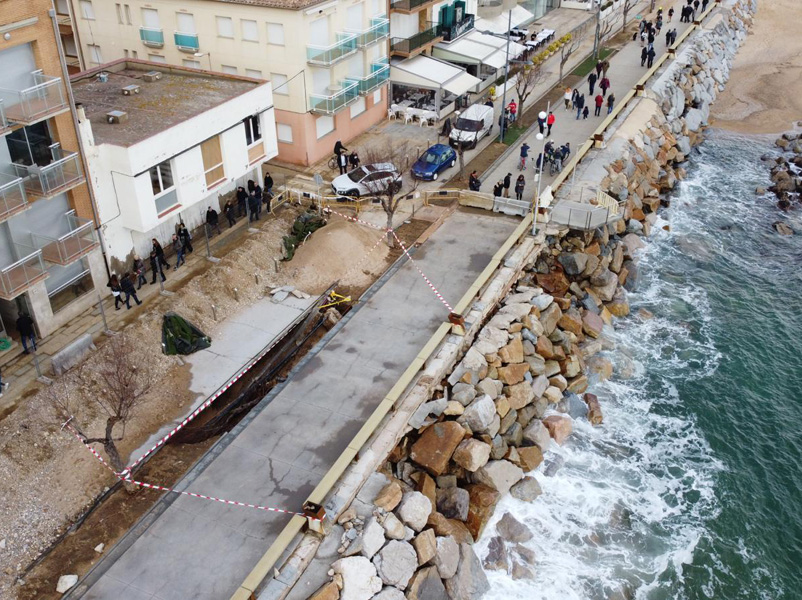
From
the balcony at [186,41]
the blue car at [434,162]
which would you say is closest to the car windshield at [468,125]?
the blue car at [434,162]

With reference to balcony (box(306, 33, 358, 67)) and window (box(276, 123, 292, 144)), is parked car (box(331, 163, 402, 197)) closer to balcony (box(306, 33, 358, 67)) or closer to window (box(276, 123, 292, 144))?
window (box(276, 123, 292, 144))

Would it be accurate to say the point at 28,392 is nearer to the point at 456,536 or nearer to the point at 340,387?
the point at 340,387

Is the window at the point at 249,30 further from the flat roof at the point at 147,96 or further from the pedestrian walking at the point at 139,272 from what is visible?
the pedestrian walking at the point at 139,272

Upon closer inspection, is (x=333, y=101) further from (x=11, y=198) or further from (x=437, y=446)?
(x=437, y=446)

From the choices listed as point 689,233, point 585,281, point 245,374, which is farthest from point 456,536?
point 689,233

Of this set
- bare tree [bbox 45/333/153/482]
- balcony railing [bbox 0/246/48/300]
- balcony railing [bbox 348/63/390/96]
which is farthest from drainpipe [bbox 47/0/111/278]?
balcony railing [bbox 348/63/390/96]

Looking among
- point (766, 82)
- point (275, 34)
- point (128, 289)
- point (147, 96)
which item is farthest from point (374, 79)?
point (766, 82)
